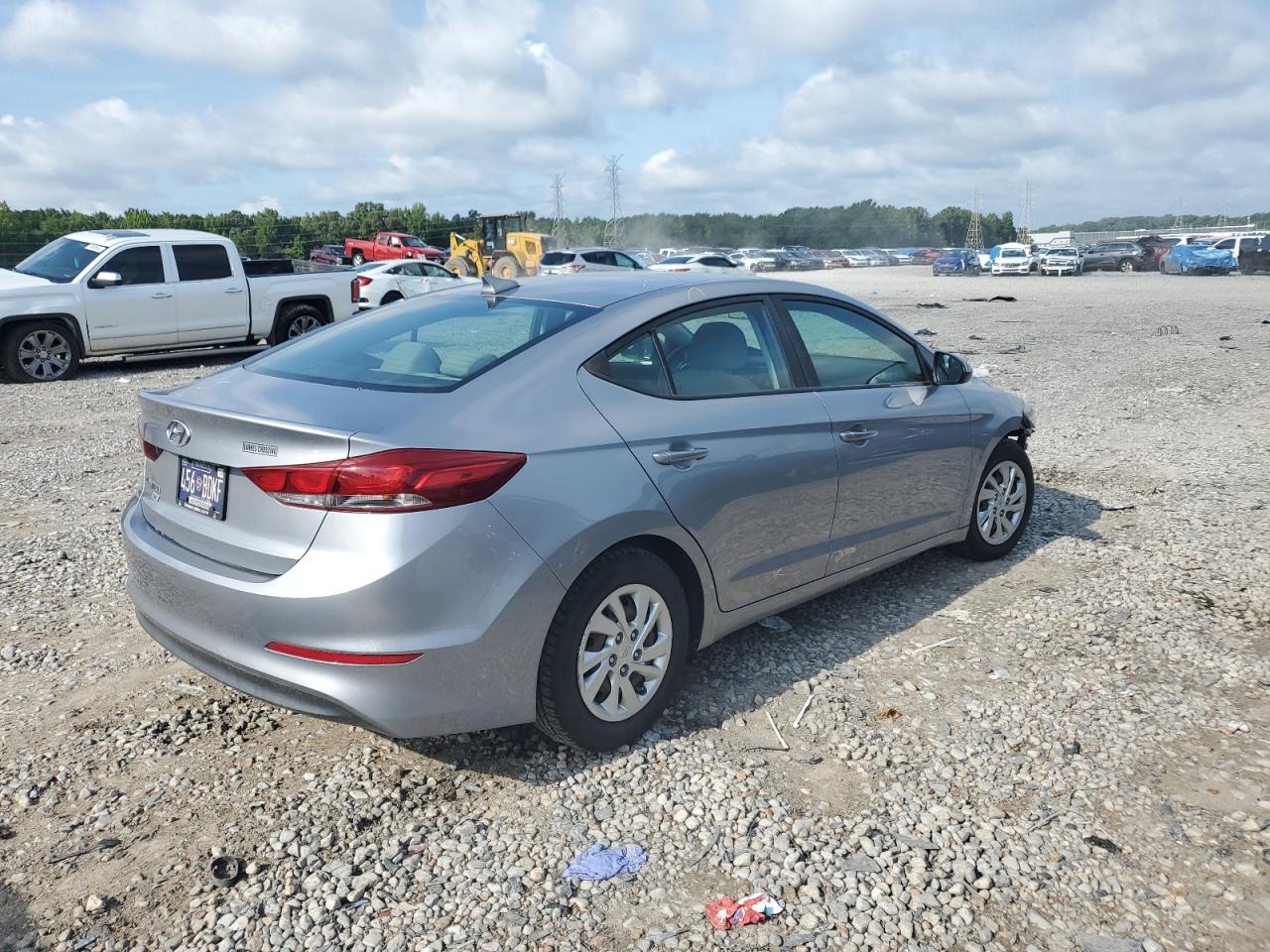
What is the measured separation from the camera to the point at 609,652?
349 cm

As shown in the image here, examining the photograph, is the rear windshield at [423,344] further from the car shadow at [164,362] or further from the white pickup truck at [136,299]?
the car shadow at [164,362]

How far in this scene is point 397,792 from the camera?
3.38 m

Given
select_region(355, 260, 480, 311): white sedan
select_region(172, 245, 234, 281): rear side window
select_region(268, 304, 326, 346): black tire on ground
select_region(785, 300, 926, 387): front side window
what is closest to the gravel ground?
select_region(785, 300, 926, 387): front side window

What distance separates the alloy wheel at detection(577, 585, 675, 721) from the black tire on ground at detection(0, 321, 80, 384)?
1228cm

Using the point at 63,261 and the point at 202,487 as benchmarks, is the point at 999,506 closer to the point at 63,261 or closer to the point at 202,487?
the point at 202,487

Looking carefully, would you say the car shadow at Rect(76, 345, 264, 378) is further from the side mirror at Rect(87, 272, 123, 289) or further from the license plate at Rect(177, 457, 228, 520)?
the license plate at Rect(177, 457, 228, 520)

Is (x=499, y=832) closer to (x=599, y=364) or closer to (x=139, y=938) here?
(x=139, y=938)

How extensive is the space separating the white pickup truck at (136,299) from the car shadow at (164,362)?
0.59 metres

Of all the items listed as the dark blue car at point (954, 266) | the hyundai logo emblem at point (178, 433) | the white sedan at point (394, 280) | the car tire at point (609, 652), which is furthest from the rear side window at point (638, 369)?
the dark blue car at point (954, 266)

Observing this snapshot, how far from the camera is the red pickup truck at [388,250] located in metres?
43.2

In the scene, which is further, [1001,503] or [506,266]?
[506,266]

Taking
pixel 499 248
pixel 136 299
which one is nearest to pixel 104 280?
pixel 136 299

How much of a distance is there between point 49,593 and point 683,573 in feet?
11.1

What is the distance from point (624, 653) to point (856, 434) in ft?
5.04
